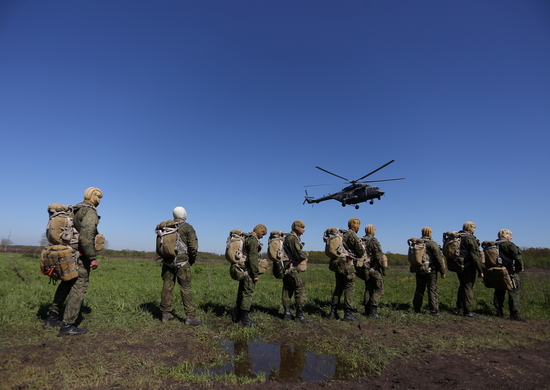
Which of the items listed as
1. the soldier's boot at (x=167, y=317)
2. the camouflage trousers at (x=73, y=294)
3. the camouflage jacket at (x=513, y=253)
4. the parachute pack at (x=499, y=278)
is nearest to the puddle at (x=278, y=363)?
the soldier's boot at (x=167, y=317)

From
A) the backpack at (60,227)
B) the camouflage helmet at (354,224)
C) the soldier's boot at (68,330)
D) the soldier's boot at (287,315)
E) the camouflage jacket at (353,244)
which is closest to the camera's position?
the soldier's boot at (68,330)

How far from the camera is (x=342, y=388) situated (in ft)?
12.4

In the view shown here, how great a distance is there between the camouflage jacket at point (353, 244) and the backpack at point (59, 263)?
5870 millimetres

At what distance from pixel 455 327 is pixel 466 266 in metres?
2.18

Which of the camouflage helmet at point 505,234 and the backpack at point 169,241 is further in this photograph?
the camouflage helmet at point 505,234

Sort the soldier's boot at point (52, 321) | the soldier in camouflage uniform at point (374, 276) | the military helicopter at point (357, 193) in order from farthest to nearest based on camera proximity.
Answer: the military helicopter at point (357, 193) → the soldier in camouflage uniform at point (374, 276) → the soldier's boot at point (52, 321)

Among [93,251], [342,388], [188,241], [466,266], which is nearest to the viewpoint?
[342,388]

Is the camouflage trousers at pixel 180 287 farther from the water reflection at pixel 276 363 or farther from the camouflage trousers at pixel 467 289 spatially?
the camouflage trousers at pixel 467 289

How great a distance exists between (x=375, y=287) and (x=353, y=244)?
1.35 metres

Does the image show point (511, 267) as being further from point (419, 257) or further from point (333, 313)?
point (333, 313)

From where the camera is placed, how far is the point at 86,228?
5.55 meters

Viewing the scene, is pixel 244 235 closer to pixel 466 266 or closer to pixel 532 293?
pixel 466 266

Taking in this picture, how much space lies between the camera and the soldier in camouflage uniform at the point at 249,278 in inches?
264

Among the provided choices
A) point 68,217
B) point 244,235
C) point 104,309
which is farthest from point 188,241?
point 104,309
